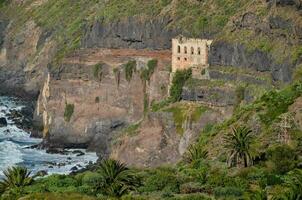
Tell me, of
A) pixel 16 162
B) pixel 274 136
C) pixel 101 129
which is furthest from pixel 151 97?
pixel 274 136

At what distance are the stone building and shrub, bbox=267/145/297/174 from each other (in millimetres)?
42291

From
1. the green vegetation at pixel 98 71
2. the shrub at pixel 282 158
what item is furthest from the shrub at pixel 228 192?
the green vegetation at pixel 98 71

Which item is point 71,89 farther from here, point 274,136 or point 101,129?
point 274,136

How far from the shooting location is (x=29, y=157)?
11269 centimetres

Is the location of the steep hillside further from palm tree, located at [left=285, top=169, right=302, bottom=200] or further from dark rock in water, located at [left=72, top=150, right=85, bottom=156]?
palm tree, located at [left=285, top=169, right=302, bottom=200]

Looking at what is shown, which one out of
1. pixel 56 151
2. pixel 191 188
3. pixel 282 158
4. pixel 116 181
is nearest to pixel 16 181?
pixel 116 181

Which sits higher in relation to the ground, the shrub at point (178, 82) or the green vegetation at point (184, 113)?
the shrub at point (178, 82)

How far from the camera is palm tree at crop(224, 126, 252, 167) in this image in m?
58.2

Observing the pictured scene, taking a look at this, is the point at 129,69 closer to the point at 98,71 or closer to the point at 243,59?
the point at 98,71

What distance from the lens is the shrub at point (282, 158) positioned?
179ft

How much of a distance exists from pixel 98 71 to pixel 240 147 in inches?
2558

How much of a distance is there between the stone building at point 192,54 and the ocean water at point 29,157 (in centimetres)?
1811

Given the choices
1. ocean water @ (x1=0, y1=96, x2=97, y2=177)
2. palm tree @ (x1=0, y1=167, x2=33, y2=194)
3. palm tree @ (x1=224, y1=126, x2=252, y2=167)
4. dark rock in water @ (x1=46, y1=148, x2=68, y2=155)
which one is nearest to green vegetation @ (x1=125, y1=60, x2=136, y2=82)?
ocean water @ (x1=0, y1=96, x2=97, y2=177)

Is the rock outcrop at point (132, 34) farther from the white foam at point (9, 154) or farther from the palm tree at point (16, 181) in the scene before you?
the palm tree at point (16, 181)
